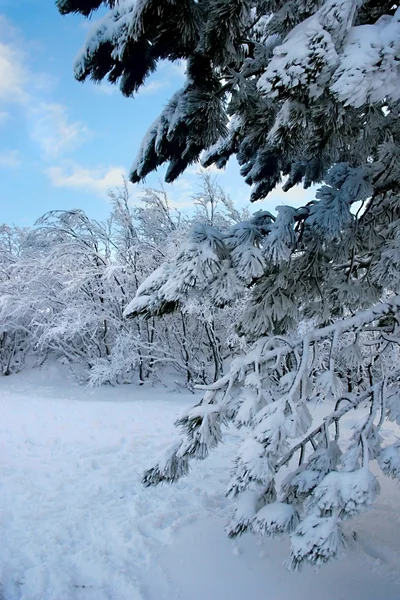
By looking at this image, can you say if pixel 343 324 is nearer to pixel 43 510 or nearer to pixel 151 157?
Answer: pixel 151 157

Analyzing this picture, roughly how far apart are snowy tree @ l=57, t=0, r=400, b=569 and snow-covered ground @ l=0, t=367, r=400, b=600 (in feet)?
2.73

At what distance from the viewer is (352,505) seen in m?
1.65

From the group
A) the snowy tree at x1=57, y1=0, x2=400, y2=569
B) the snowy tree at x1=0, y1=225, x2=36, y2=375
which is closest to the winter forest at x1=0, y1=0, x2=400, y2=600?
the snowy tree at x1=57, y1=0, x2=400, y2=569

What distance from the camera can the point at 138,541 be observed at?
10.0 feet

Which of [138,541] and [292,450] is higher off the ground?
[292,450]

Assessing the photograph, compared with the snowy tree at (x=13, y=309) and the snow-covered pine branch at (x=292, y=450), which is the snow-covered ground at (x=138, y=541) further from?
the snowy tree at (x=13, y=309)

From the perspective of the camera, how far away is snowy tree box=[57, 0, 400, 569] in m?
1.33

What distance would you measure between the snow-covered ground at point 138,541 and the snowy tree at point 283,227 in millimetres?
831

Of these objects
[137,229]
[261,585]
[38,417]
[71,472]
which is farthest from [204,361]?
[261,585]

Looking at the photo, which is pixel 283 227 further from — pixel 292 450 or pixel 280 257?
pixel 292 450

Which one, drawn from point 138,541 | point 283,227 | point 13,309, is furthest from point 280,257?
point 13,309

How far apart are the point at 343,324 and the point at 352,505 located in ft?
3.62

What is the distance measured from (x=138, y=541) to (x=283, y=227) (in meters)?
2.91

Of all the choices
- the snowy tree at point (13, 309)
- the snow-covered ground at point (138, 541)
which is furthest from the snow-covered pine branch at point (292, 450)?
the snowy tree at point (13, 309)
